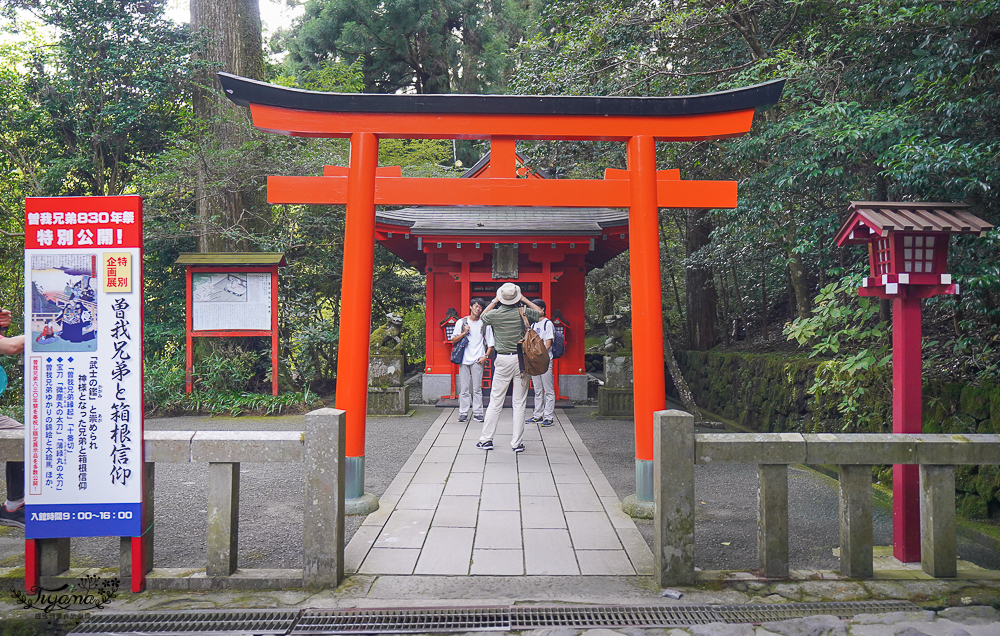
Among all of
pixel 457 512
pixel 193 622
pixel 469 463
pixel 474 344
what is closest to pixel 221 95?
pixel 474 344

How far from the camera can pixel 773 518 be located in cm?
332

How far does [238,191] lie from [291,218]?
4.32ft

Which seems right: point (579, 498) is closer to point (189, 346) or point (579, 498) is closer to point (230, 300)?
point (230, 300)

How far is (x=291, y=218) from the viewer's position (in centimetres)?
1221

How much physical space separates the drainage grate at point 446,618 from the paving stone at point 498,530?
906 mm

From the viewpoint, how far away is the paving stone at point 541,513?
4465 millimetres

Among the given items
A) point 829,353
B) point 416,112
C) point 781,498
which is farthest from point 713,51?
point 781,498

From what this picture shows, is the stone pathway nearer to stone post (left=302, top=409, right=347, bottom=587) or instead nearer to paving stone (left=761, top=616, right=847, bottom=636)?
stone post (left=302, top=409, right=347, bottom=587)

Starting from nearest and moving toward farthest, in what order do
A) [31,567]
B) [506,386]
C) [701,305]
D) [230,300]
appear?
[31,567]
[506,386]
[230,300]
[701,305]

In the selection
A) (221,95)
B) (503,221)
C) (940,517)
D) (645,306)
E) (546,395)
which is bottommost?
(940,517)

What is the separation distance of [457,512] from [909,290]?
3.54 metres

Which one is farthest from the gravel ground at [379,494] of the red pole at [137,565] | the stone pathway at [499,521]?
the red pole at [137,565]

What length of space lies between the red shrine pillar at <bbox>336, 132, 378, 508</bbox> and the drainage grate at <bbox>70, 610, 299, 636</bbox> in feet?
5.52

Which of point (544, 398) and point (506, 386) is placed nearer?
point (506, 386)
